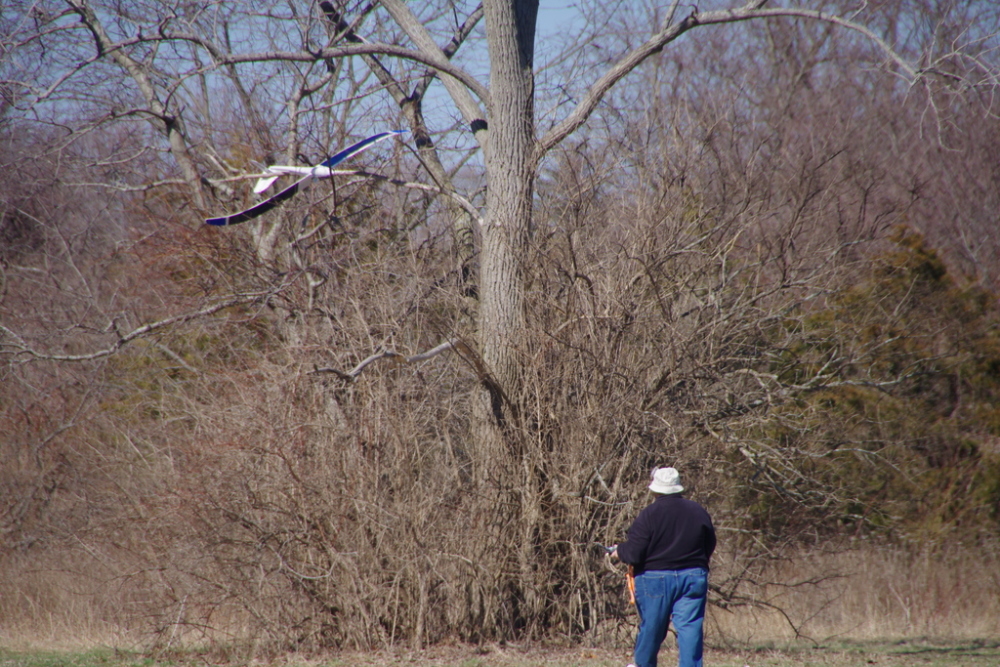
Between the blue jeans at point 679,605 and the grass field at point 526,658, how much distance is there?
2.45 m

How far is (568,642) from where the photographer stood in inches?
360

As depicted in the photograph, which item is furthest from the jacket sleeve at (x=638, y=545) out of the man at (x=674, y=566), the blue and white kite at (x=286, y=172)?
the blue and white kite at (x=286, y=172)

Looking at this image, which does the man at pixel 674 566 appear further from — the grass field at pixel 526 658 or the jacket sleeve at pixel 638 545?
the grass field at pixel 526 658

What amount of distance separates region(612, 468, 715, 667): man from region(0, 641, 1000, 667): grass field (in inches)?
98.0

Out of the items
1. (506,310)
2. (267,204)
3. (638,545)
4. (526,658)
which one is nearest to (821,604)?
(526,658)

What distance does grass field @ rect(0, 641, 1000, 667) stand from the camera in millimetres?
8461

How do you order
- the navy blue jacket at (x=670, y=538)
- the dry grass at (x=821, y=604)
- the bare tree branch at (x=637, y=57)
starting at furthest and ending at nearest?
1. the dry grass at (x=821, y=604)
2. the bare tree branch at (x=637, y=57)
3. the navy blue jacket at (x=670, y=538)

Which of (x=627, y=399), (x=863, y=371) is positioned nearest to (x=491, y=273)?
(x=627, y=399)

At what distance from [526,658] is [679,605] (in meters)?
3.04

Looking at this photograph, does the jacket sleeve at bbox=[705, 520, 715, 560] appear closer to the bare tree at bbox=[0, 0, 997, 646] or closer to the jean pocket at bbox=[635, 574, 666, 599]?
the jean pocket at bbox=[635, 574, 666, 599]

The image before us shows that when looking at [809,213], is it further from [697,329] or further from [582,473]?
[582,473]

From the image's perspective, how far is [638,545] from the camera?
241 inches

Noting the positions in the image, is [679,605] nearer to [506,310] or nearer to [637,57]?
[506,310]

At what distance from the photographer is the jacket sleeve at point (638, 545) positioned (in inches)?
241
